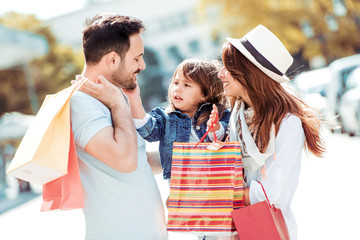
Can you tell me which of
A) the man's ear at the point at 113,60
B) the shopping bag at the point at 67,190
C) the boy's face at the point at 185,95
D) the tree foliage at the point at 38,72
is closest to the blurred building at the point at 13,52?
the tree foliage at the point at 38,72

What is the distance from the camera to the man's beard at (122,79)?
102 inches

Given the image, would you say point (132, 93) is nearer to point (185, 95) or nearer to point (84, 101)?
point (185, 95)

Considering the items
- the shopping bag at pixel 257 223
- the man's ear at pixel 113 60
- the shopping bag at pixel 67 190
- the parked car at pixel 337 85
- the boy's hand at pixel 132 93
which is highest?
the man's ear at pixel 113 60

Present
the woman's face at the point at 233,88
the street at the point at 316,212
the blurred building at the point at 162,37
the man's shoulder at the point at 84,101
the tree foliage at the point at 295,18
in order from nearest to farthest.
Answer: the man's shoulder at the point at 84,101
the woman's face at the point at 233,88
the street at the point at 316,212
the tree foliage at the point at 295,18
the blurred building at the point at 162,37

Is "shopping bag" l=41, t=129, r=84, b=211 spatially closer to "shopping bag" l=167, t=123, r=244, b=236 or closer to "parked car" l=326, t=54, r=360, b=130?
"shopping bag" l=167, t=123, r=244, b=236

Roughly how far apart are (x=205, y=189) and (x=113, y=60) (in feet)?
3.06

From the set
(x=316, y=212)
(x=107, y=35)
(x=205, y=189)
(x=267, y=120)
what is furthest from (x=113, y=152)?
(x=316, y=212)

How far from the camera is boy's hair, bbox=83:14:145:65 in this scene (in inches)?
99.7

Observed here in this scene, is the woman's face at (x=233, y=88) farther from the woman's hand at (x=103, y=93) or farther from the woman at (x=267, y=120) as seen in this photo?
the woman's hand at (x=103, y=93)

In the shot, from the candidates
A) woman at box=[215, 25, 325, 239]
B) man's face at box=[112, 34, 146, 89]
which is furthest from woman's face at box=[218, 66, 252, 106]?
man's face at box=[112, 34, 146, 89]

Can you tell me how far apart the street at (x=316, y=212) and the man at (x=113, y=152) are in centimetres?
194

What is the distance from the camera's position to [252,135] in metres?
2.58

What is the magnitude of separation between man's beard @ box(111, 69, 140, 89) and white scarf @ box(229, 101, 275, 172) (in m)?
0.68

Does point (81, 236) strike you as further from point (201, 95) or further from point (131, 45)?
point (131, 45)
